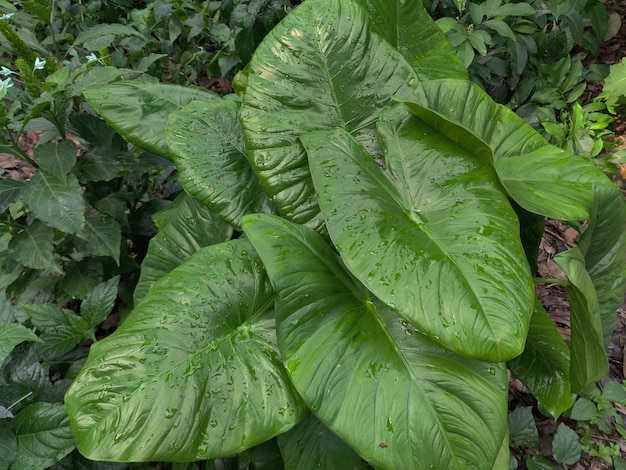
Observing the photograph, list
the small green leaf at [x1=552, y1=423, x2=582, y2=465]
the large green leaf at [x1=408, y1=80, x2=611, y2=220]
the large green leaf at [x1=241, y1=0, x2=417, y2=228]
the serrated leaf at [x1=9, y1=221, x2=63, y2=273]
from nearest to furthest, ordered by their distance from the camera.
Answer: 1. the large green leaf at [x1=408, y1=80, x2=611, y2=220]
2. the large green leaf at [x1=241, y1=0, x2=417, y2=228]
3. the serrated leaf at [x1=9, y1=221, x2=63, y2=273]
4. the small green leaf at [x1=552, y1=423, x2=582, y2=465]

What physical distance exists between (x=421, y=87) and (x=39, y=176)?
100 cm

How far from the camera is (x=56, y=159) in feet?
3.92

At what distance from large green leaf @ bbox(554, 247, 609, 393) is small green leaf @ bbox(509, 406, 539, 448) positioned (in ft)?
1.69

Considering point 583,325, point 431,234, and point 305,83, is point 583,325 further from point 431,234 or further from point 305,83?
point 305,83

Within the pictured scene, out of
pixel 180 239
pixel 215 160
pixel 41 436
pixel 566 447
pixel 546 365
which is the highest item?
pixel 215 160

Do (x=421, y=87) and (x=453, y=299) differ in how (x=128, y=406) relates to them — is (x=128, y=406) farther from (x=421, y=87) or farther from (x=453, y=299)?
(x=421, y=87)

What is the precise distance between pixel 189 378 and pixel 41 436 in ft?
1.54

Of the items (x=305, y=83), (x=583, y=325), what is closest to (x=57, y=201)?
(x=305, y=83)

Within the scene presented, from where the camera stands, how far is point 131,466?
138 cm

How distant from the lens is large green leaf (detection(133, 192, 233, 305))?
4.11 ft

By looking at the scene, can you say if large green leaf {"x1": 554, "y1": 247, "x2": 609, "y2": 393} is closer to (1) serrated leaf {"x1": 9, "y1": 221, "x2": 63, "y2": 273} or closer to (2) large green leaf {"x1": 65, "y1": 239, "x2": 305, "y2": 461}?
(2) large green leaf {"x1": 65, "y1": 239, "x2": 305, "y2": 461}

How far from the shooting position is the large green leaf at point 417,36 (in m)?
Answer: 1.31

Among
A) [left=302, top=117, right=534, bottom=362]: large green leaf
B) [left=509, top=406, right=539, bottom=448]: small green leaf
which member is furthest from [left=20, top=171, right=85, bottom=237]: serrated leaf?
[left=509, top=406, right=539, bottom=448]: small green leaf

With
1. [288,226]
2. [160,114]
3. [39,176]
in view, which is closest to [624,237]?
[288,226]
